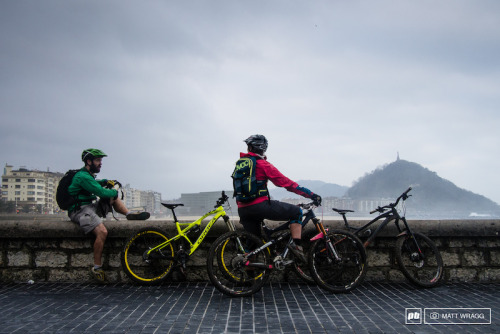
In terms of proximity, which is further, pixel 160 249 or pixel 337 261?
pixel 160 249

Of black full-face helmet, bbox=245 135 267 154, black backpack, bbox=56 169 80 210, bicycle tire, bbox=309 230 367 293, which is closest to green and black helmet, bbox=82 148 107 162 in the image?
black backpack, bbox=56 169 80 210

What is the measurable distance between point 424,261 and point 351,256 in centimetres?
138

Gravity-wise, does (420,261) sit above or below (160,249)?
below

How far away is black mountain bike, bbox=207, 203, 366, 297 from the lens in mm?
5059

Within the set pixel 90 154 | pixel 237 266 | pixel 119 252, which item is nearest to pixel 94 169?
pixel 90 154

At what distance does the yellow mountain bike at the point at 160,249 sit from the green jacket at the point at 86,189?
0.80 meters

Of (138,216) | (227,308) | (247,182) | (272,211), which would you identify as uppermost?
(247,182)

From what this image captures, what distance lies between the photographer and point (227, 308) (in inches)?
177

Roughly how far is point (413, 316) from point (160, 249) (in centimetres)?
355

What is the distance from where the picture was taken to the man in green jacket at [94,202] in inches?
224

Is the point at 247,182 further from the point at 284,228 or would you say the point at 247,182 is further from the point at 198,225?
the point at 198,225

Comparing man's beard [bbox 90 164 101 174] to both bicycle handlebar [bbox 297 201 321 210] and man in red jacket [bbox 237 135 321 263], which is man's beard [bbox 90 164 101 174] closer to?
man in red jacket [bbox 237 135 321 263]

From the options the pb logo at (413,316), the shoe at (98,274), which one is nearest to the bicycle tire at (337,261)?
the pb logo at (413,316)

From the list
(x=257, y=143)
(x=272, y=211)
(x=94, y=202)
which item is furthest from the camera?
(x=94, y=202)
